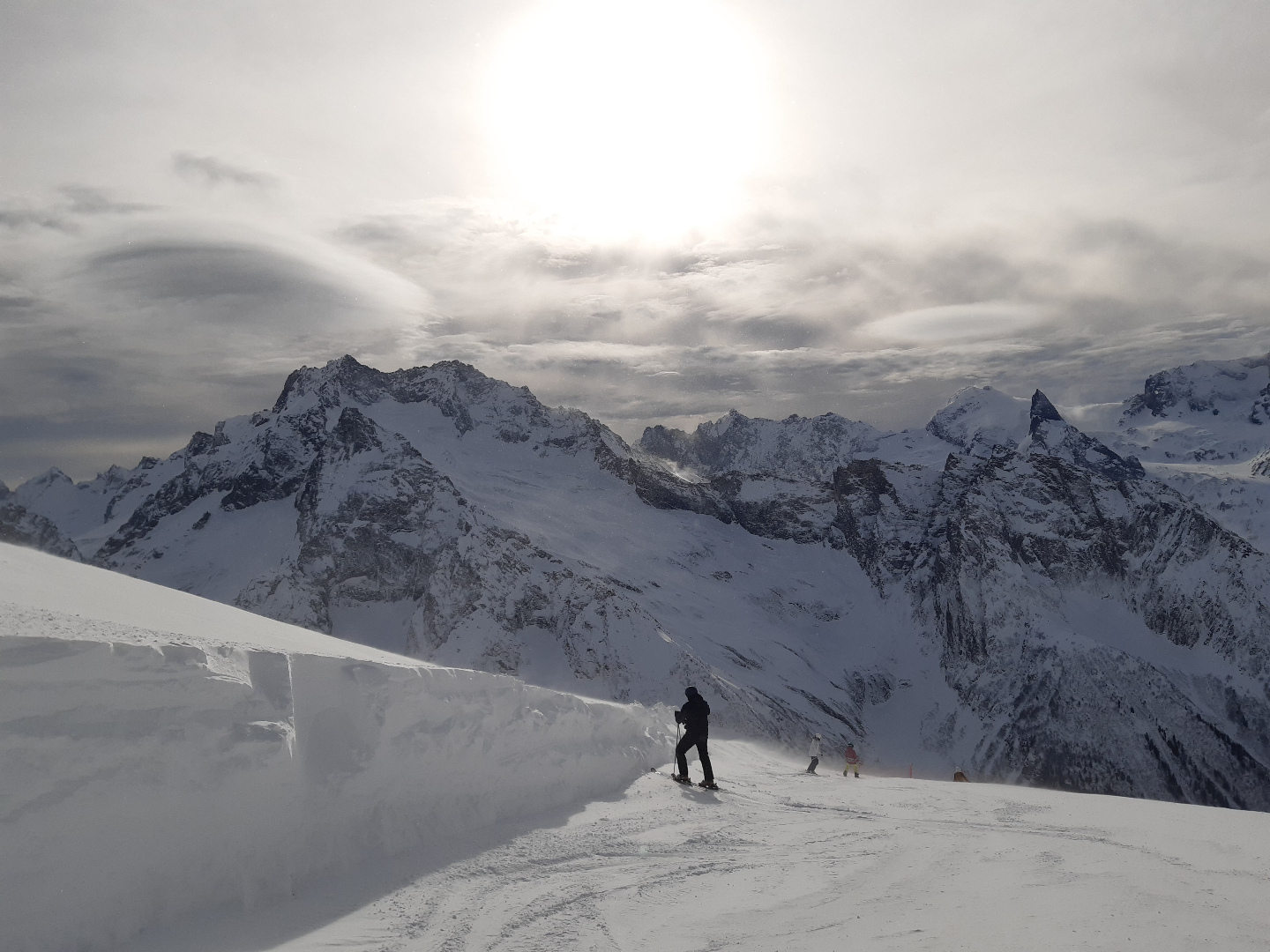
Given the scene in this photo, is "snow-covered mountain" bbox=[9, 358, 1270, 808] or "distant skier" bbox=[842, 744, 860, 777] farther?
"snow-covered mountain" bbox=[9, 358, 1270, 808]

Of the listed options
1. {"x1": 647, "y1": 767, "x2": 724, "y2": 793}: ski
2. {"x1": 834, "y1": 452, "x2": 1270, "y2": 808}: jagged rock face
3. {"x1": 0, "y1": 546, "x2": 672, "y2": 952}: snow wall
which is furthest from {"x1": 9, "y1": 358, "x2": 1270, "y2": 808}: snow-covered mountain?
{"x1": 0, "y1": 546, "x2": 672, "y2": 952}: snow wall

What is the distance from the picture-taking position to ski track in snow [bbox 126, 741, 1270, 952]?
6.50 m

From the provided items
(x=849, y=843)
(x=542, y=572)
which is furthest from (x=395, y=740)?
(x=542, y=572)

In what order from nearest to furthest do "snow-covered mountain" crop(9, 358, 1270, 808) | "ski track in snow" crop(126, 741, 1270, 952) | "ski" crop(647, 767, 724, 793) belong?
1. "ski track in snow" crop(126, 741, 1270, 952)
2. "ski" crop(647, 767, 724, 793)
3. "snow-covered mountain" crop(9, 358, 1270, 808)

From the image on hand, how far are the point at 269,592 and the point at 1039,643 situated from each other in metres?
138

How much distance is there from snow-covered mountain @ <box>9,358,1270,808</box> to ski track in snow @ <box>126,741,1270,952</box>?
293 feet

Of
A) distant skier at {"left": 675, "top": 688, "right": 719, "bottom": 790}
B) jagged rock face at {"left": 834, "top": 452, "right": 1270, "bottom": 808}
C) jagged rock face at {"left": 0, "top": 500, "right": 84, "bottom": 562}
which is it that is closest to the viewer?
distant skier at {"left": 675, "top": 688, "right": 719, "bottom": 790}

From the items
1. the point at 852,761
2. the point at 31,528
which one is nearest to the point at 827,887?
the point at 852,761

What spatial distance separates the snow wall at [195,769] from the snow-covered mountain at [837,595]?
9108 centimetres

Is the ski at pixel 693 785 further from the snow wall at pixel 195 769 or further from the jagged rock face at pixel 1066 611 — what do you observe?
the jagged rock face at pixel 1066 611

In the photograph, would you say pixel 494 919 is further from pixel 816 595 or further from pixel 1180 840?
pixel 816 595

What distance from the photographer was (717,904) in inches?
303

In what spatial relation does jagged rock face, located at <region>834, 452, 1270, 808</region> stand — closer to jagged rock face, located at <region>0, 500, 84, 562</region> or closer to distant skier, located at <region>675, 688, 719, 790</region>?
distant skier, located at <region>675, 688, 719, 790</region>

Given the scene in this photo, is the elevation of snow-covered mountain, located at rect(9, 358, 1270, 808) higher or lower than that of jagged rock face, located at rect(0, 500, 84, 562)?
lower
